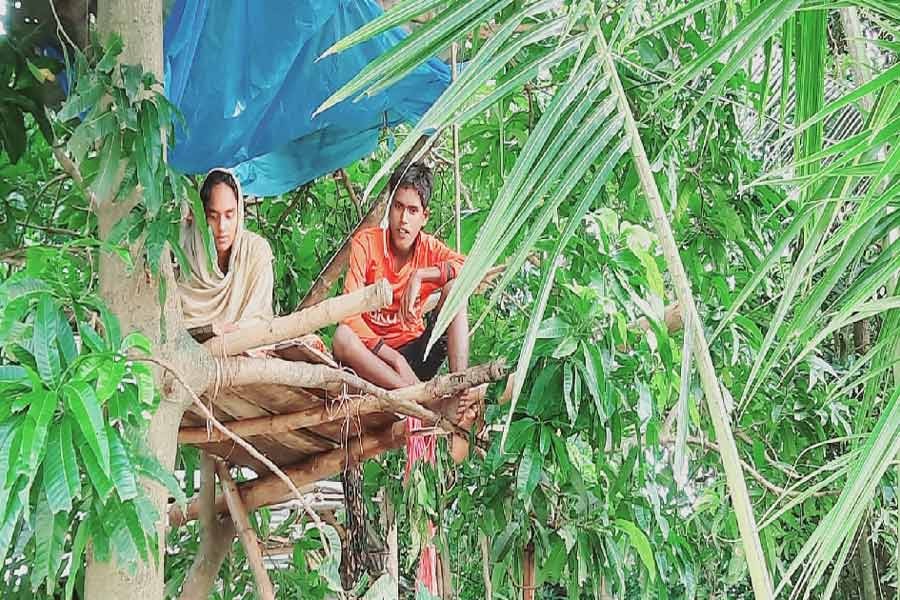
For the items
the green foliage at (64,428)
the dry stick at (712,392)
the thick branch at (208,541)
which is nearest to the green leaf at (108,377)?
the green foliage at (64,428)

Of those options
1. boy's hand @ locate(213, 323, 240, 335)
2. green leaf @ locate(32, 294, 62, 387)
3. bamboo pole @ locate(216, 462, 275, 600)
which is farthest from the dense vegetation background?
bamboo pole @ locate(216, 462, 275, 600)

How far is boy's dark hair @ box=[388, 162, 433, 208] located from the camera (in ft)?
7.29

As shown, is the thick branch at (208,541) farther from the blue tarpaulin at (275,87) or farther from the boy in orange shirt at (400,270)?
the blue tarpaulin at (275,87)

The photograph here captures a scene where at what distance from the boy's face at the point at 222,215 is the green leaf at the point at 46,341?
3.00ft

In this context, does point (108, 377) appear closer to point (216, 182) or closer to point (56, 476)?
point (56, 476)

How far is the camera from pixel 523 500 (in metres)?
1.76

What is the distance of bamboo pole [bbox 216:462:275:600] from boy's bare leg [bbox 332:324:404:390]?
492 millimetres

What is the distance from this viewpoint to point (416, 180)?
223cm

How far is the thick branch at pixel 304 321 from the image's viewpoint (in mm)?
1368

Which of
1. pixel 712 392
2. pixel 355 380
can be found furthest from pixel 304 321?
pixel 712 392

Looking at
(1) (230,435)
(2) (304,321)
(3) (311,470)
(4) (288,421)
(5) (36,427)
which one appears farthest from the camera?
(3) (311,470)

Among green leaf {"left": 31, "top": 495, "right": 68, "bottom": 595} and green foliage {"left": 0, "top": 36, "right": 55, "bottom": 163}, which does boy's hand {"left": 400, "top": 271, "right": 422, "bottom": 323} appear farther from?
green leaf {"left": 31, "top": 495, "right": 68, "bottom": 595}

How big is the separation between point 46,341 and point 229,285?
0.95 m

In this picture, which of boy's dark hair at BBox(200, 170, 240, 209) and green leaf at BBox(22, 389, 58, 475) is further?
boy's dark hair at BBox(200, 170, 240, 209)
